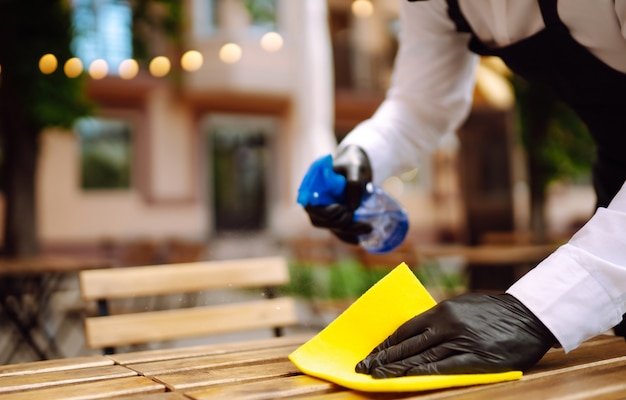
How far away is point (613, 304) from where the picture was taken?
94 centimetres

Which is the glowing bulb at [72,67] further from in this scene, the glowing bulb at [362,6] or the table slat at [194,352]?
the table slat at [194,352]

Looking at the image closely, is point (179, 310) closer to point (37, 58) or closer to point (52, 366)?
point (52, 366)

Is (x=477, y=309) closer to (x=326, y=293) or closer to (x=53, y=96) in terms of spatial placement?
(x=53, y=96)

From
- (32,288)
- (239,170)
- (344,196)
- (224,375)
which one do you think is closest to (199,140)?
(239,170)

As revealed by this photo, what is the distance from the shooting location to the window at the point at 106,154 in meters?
12.5

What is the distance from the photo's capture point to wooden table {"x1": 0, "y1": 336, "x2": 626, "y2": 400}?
0.85m

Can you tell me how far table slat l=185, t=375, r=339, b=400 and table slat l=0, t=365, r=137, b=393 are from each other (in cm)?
21

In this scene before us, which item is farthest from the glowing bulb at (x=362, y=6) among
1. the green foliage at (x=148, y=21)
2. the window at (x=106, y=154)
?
the window at (x=106, y=154)

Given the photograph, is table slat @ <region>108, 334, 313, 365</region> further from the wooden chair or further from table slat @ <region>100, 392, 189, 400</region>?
the wooden chair

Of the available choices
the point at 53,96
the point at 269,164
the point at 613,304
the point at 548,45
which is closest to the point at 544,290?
the point at 613,304

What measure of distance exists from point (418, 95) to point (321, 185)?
0.32 metres

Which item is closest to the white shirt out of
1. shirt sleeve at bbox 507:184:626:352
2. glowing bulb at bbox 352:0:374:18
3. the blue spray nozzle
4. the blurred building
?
shirt sleeve at bbox 507:184:626:352

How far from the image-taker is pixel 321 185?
Answer: 50.8 inches

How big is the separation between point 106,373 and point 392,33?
1525cm
